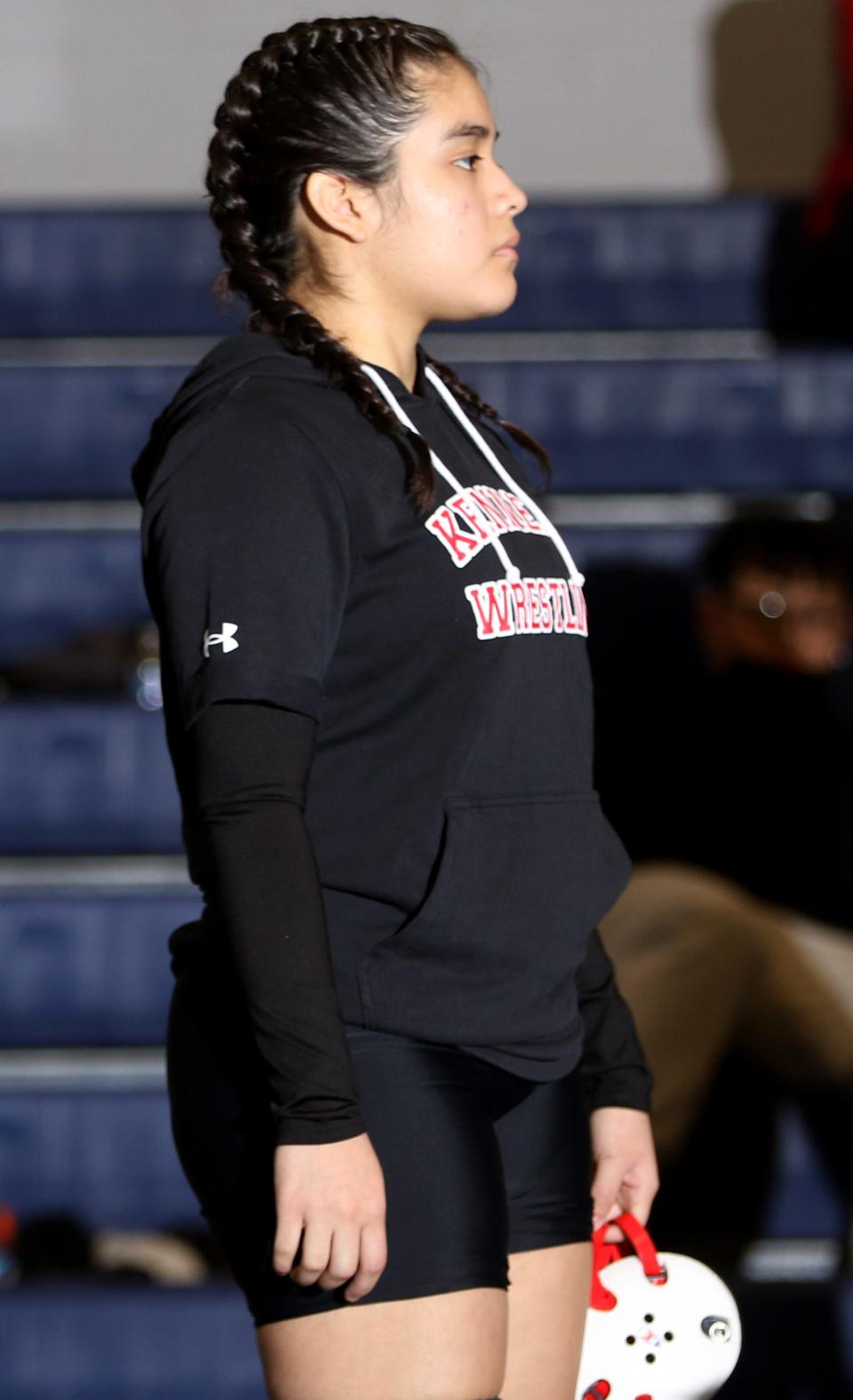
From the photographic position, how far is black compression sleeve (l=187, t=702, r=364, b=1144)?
2.83 feet

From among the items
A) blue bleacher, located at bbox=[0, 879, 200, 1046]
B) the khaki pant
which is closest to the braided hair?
the khaki pant

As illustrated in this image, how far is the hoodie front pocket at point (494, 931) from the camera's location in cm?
94

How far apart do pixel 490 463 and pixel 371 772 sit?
0.23 m

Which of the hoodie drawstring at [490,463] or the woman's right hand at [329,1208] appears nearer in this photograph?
the woman's right hand at [329,1208]

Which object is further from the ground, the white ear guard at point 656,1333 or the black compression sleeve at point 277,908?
the black compression sleeve at point 277,908

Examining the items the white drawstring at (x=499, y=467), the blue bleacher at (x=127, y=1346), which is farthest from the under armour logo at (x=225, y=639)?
the blue bleacher at (x=127, y=1346)

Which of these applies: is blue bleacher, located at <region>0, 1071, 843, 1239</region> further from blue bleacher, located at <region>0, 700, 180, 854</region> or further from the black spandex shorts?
the black spandex shorts

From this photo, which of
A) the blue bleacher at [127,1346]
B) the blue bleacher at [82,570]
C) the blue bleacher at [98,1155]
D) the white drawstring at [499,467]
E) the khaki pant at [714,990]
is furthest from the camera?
the blue bleacher at [82,570]

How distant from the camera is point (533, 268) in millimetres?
2895

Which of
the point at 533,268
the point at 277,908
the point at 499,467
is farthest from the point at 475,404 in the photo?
the point at 533,268

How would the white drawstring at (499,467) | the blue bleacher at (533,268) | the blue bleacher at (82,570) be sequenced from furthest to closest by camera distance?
the blue bleacher at (533,268)
the blue bleacher at (82,570)
the white drawstring at (499,467)

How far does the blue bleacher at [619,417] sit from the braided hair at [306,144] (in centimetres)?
169

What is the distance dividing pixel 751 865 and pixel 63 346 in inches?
55.5

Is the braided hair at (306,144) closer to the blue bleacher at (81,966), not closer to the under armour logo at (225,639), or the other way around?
the under armour logo at (225,639)
